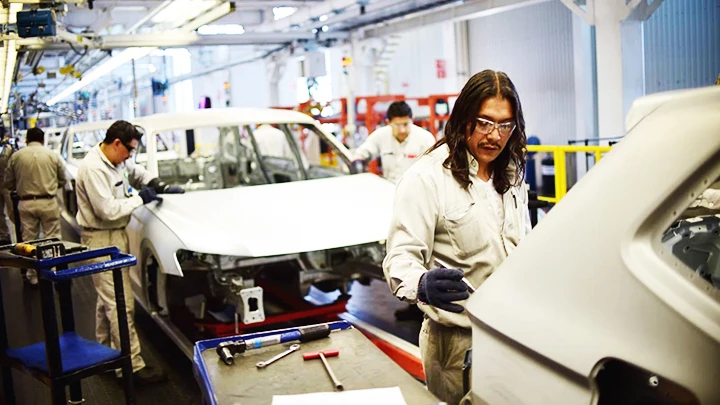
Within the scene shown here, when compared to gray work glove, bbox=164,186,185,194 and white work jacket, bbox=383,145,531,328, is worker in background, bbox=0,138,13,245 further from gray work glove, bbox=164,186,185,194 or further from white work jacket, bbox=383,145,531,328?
white work jacket, bbox=383,145,531,328

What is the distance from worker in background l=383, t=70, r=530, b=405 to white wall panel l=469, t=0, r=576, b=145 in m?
10.9

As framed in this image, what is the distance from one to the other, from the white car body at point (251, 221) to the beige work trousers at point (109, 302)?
0.73 ft

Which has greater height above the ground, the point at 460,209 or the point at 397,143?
the point at 397,143

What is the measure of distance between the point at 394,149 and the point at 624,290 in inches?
236

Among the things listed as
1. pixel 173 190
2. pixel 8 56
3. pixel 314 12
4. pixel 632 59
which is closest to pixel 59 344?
pixel 173 190

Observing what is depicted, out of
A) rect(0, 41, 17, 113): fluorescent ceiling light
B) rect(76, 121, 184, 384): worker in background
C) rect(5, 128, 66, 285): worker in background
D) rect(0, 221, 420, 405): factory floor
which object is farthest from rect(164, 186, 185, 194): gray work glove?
rect(0, 41, 17, 113): fluorescent ceiling light

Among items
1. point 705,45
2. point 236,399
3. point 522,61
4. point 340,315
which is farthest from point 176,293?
point 522,61

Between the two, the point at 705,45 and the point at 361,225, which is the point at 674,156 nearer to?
the point at 361,225

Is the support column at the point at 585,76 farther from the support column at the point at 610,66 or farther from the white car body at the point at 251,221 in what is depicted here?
the white car body at the point at 251,221

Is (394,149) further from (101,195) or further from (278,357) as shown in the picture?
(278,357)

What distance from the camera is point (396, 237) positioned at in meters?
2.34

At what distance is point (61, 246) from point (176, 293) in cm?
178

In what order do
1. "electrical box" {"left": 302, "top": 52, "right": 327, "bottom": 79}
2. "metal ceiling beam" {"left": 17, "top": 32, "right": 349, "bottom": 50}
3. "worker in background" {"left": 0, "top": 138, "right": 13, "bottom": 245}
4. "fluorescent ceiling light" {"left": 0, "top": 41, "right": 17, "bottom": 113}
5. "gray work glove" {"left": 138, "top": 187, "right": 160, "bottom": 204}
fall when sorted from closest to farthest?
"gray work glove" {"left": 138, "top": 187, "right": 160, "bottom": 204}
"worker in background" {"left": 0, "top": 138, "right": 13, "bottom": 245}
"fluorescent ceiling light" {"left": 0, "top": 41, "right": 17, "bottom": 113}
"metal ceiling beam" {"left": 17, "top": 32, "right": 349, "bottom": 50}
"electrical box" {"left": 302, "top": 52, "right": 327, "bottom": 79}

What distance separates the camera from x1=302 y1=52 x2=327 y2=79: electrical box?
1466cm
